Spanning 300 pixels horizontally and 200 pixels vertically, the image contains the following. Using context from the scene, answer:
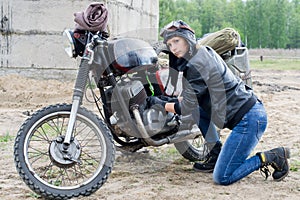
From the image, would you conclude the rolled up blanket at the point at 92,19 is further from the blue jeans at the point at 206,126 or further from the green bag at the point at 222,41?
the green bag at the point at 222,41

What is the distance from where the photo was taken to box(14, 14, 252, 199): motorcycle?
3.51 meters

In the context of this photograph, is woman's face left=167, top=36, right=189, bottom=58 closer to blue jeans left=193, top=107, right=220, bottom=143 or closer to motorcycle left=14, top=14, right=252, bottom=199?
motorcycle left=14, top=14, right=252, bottom=199

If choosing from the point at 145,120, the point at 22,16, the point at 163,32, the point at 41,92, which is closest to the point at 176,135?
the point at 145,120

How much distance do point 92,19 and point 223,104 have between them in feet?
3.67

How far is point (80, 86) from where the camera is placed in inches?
142

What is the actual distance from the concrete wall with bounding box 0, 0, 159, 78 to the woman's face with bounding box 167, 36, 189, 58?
162 inches

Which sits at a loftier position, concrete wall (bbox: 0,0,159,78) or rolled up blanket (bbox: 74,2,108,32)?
rolled up blanket (bbox: 74,2,108,32)

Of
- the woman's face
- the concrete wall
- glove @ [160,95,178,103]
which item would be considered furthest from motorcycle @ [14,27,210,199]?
the concrete wall

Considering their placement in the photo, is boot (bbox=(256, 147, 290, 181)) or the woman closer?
the woman

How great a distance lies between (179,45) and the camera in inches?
152

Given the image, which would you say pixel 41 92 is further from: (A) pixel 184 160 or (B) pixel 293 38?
(B) pixel 293 38

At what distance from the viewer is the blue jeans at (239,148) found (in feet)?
13.1

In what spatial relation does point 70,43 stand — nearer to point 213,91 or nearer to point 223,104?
point 213,91

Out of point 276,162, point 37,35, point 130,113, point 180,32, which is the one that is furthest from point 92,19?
point 37,35
